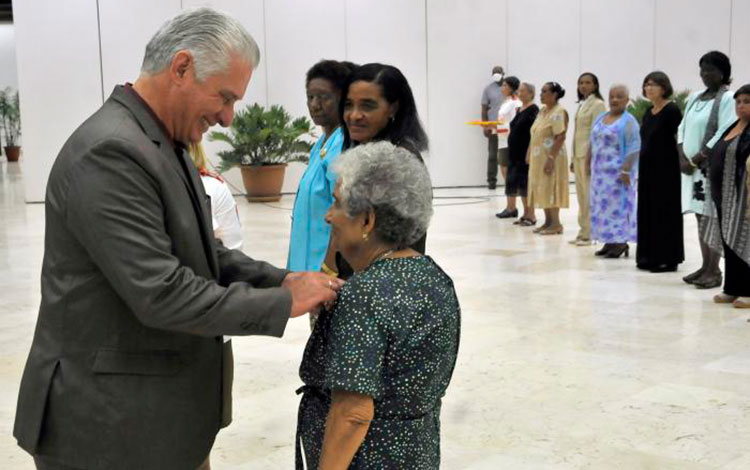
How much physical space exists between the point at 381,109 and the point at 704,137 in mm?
4939

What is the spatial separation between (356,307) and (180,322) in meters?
0.36

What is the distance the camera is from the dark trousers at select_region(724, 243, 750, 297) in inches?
277

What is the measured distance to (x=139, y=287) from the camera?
71.5 inches

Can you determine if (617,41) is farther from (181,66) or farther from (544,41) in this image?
(181,66)

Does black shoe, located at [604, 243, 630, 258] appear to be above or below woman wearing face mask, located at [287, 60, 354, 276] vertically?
below

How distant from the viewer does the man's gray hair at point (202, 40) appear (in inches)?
76.0

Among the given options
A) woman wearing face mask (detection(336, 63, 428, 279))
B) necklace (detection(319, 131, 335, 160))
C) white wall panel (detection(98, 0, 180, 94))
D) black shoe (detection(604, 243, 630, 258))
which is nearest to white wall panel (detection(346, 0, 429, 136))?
white wall panel (detection(98, 0, 180, 94))

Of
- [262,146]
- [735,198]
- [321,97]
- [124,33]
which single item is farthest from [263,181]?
[321,97]

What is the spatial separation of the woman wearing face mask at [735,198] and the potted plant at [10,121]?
30210 mm

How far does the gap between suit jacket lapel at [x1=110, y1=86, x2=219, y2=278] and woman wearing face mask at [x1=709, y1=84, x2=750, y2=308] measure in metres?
5.25

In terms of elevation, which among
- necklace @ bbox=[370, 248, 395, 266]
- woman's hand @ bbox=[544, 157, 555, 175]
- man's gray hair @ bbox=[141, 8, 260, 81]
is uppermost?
man's gray hair @ bbox=[141, 8, 260, 81]

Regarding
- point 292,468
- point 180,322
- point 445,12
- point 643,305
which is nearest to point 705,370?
point 643,305

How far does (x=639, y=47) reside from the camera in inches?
751

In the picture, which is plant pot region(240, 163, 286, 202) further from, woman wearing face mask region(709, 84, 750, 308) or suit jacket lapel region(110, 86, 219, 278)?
suit jacket lapel region(110, 86, 219, 278)
